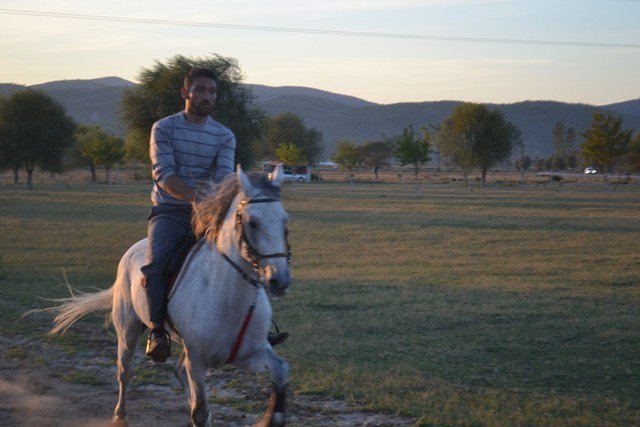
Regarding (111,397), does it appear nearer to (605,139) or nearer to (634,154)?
(605,139)

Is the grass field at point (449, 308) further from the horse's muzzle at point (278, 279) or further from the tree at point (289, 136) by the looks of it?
the tree at point (289, 136)

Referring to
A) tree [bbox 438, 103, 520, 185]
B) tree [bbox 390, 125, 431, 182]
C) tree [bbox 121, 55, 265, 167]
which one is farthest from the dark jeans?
tree [bbox 438, 103, 520, 185]

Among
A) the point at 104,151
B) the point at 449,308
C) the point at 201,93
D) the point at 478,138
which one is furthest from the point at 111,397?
the point at 478,138

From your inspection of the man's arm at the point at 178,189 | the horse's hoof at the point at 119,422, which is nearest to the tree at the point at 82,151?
the horse's hoof at the point at 119,422

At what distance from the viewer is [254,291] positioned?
5.07 meters

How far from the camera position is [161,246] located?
18.8ft

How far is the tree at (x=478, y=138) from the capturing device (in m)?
78.1

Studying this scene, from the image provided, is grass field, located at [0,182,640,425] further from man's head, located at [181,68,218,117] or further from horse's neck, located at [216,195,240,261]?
man's head, located at [181,68,218,117]

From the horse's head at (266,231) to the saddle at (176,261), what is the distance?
3.41ft

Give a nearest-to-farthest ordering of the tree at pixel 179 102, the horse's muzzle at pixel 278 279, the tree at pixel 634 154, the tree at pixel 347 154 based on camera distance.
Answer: the horse's muzzle at pixel 278 279 < the tree at pixel 179 102 < the tree at pixel 634 154 < the tree at pixel 347 154

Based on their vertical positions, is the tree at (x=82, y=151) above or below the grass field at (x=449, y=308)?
above

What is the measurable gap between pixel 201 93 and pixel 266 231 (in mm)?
1819

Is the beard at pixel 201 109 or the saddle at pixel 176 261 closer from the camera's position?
the saddle at pixel 176 261

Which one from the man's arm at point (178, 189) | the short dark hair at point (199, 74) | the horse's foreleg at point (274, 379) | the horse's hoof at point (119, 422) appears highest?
the short dark hair at point (199, 74)
